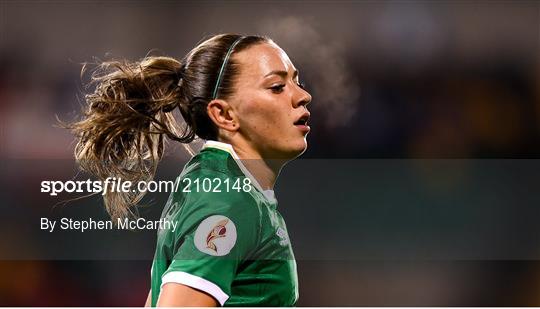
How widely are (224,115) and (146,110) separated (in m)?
0.29

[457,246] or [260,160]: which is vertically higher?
[457,246]

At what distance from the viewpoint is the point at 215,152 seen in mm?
1733

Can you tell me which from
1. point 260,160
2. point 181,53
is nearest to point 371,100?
point 181,53

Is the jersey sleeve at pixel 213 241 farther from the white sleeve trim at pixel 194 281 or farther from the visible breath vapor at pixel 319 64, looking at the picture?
the visible breath vapor at pixel 319 64

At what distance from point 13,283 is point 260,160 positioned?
1.98m

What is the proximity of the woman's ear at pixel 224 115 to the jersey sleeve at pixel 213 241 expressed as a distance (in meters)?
0.27

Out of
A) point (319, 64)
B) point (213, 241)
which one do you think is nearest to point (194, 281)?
point (213, 241)

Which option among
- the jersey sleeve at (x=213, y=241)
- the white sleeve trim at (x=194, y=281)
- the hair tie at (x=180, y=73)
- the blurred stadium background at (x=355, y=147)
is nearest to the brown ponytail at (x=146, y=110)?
the hair tie at (x=180, y=73)

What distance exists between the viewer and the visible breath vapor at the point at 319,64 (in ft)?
10.3

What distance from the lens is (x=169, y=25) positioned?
135 inches

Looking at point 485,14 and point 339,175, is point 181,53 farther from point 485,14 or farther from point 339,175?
point 485,14

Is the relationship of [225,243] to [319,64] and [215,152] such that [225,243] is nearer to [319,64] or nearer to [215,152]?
[215,152]

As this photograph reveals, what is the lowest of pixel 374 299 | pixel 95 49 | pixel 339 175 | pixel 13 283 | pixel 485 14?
pixel 13 283

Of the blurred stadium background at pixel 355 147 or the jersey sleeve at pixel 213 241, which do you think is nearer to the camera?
the jersey sleeve at pixel 213 241
